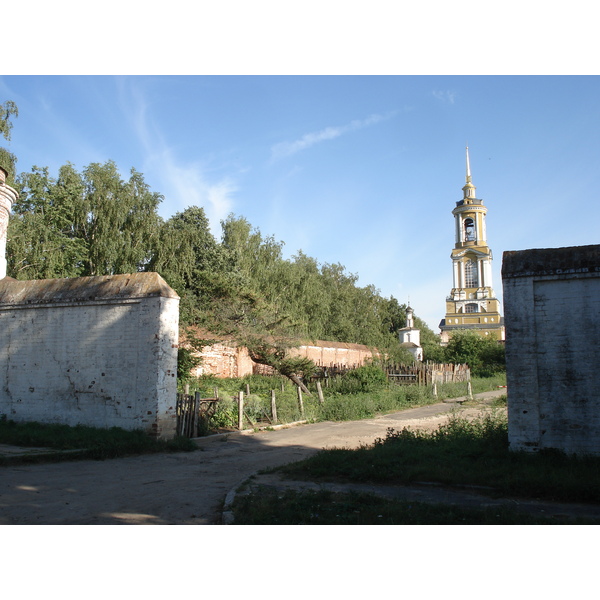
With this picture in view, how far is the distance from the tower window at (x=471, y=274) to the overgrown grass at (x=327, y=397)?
132ft

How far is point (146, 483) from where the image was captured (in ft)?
25.8

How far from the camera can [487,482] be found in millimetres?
7008

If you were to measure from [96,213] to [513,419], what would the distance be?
2305cm

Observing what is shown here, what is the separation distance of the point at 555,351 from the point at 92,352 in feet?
32.1

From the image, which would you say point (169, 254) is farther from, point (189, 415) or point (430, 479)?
point (430, 479)

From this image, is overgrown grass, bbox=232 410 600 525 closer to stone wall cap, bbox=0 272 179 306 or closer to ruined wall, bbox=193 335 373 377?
stone wall cap, bbox=0 272 179 306

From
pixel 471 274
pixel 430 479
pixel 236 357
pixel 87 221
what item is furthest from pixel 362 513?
pixel 471 274

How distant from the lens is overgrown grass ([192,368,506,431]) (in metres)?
16.2

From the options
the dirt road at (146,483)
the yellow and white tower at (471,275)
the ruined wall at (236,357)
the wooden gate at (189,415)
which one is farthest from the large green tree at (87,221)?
the yellow and white tower at (471,275)

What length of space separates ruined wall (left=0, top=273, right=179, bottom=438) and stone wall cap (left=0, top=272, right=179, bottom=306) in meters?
0.02

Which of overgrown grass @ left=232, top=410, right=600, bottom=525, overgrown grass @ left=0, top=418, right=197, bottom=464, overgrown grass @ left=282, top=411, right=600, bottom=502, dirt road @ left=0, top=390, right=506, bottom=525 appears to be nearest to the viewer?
overgrown grass @ left=232, top=410, right=600, bottom=525

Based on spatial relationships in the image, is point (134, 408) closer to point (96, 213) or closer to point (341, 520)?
point (341, 520)

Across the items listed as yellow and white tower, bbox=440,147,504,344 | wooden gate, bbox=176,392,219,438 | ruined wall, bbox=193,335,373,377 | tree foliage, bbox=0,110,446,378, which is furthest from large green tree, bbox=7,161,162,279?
yellow and white tower, bbox=440,147,504,344

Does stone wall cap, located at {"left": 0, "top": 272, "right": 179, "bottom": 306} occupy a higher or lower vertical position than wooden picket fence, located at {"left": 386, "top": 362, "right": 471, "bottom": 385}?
higher
